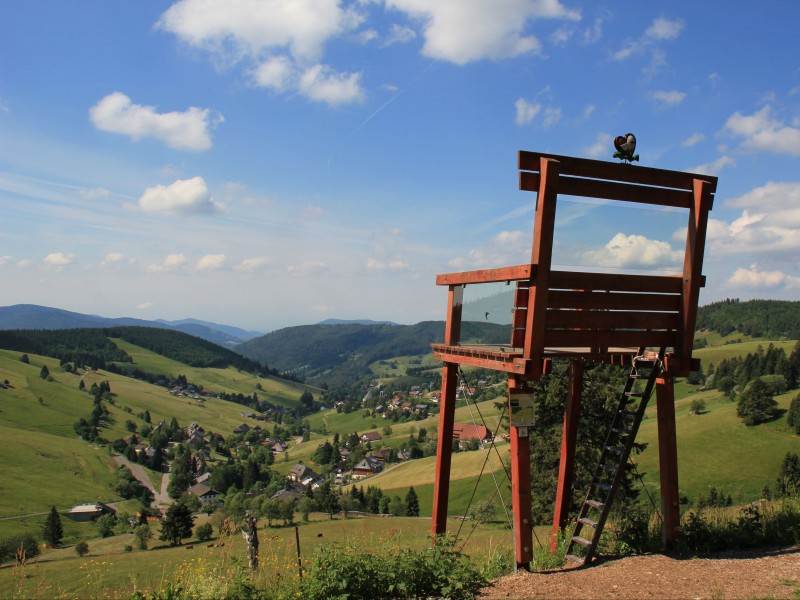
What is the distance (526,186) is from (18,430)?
144 meters

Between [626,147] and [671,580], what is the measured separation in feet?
17.3

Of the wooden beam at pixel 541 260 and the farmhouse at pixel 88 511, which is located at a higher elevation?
the wooden beam at pixel 541 260

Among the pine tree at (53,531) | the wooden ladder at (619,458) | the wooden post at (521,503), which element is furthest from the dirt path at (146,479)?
the wooden post at (521,503)

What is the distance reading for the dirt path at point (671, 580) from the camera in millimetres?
5520

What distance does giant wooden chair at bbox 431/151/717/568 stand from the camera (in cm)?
647

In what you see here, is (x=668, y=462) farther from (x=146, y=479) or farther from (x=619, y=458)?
(x=146, y=479)

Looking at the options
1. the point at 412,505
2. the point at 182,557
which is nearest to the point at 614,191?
the point at 182,557

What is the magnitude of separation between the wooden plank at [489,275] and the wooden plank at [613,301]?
0.48 meters

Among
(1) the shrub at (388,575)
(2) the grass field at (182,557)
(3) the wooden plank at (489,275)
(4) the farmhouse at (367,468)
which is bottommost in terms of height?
(4) the farmhouse at (367,468)

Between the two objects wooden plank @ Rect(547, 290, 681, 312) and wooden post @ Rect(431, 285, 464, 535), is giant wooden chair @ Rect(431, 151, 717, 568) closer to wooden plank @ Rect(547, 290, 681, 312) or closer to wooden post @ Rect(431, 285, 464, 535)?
wooden plank @ Rect(547, 290, 681, 312)

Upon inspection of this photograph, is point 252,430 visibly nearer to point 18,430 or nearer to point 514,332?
point 18,430

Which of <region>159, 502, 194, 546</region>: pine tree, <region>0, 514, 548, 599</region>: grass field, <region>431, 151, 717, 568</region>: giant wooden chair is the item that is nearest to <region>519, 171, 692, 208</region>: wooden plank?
<region>431, 151, 717, 568</region>: giant wooden chair

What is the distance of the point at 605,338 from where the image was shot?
7.10 meters

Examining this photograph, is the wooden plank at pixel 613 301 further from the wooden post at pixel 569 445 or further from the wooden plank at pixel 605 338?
the wooden post at pixel 569 445
